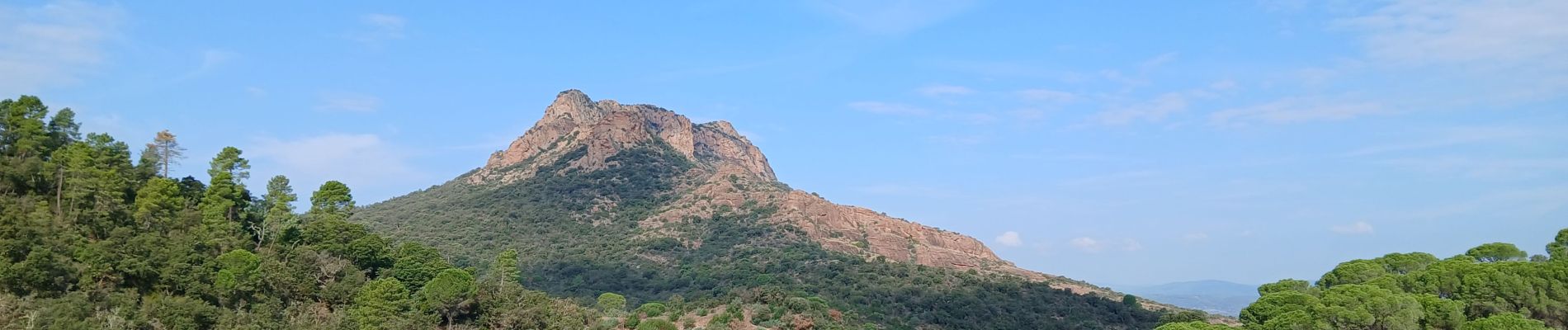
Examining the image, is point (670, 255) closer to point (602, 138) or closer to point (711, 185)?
point (711, 185)

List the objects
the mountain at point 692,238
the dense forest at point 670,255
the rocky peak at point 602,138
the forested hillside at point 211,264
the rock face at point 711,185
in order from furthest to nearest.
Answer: the rocky peak at point 602,138 < the rock face at point 711,185 < the mountain at point 692,238 < the dense forest at point 670,255 < the forested hillside at point 211,264

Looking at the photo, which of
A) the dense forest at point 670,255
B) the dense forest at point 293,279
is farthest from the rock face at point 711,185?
the dense forest at point 293,279

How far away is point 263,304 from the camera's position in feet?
146

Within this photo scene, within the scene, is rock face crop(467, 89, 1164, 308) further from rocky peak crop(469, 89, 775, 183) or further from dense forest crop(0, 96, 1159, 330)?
dense forest crop(0, 96, 1159, 330)

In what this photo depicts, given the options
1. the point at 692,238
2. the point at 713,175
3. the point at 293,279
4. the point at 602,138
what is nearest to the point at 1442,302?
the point at 293,279

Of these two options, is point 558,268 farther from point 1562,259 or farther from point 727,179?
point 1562,259

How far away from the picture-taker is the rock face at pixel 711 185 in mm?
105438

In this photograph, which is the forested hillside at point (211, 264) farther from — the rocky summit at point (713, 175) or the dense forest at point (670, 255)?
the rocky summit at point (713, 175)

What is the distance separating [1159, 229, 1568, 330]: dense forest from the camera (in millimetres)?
35719

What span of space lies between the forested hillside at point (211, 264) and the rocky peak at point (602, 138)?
229 ft

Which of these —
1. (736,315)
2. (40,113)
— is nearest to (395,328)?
(736,315)

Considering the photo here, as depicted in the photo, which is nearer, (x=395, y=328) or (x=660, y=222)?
(x=395, y=328)

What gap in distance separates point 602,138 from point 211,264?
88.9 meters

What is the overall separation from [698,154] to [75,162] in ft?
363
